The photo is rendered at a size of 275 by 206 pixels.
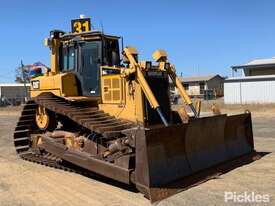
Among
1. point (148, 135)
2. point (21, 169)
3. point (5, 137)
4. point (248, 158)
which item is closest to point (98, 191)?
point (148, 135)

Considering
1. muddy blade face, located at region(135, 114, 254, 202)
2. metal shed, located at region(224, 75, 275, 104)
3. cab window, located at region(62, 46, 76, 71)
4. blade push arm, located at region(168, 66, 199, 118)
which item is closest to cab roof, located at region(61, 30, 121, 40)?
cab window, located at region(62, 46, 76, 71)

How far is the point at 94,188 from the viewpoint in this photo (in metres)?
8.39

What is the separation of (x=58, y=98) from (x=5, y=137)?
7.46 metres

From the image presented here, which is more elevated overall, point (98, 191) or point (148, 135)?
point (148, 135)

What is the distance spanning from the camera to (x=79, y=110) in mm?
10383

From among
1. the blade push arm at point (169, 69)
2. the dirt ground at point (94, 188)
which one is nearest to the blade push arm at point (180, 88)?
the blade push arm at point (169, 69)

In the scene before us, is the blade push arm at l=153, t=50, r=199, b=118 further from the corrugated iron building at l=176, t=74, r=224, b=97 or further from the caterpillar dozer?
the corrugated iron building at l=176, t=74, r=224, b=97

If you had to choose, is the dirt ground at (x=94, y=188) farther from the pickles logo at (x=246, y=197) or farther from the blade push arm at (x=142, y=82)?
the blade push arm at (x=142, y=82)

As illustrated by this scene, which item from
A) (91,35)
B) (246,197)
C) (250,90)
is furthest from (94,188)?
(250,90)

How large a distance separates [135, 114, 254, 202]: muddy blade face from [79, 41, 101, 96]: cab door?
8.97 ft

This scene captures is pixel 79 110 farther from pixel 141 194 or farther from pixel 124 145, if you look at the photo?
pixel 141 194

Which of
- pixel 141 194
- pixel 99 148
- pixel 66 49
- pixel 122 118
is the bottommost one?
pixel 141 194

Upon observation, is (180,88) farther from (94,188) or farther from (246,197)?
(246,197)

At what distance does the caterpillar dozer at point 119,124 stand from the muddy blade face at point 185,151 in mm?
17
